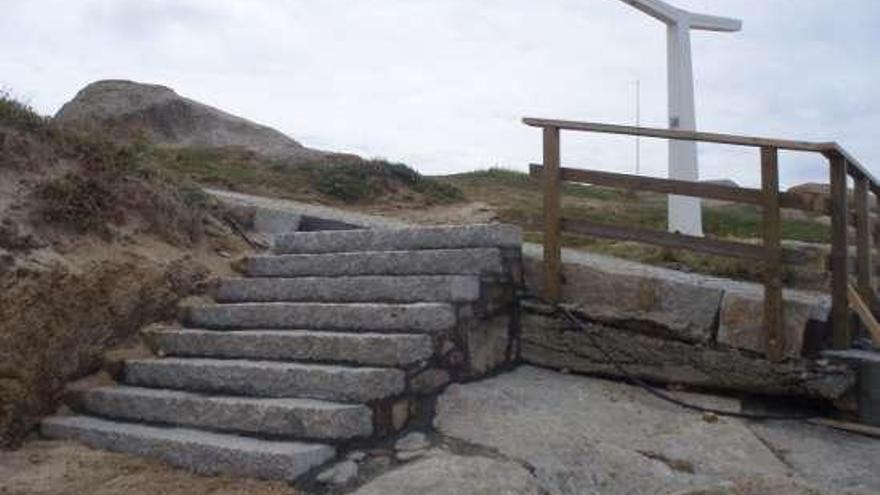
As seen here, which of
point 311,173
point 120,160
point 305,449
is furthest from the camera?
point 311,173

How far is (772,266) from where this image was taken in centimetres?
562

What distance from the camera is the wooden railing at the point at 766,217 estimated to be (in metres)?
5.64

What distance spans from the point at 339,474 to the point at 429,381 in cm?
98

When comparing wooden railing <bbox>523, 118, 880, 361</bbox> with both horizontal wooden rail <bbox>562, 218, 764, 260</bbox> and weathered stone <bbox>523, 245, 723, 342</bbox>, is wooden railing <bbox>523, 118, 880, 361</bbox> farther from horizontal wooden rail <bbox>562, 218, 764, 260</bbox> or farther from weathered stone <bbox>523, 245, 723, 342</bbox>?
weathered stone <bbox>523, 245, 723, 342</bbox>

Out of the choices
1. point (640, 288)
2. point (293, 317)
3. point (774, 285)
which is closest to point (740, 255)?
point (774, 285)

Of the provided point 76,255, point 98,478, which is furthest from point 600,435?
point 76,255

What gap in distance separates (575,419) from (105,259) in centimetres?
310

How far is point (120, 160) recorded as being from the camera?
6.80 meters

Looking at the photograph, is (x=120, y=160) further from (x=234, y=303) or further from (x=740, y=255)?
(x=740, y=255)

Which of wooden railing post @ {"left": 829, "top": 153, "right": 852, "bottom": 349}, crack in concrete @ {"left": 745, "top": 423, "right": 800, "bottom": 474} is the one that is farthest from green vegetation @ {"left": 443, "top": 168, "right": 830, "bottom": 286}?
crack in concrete @ {"left": 745, "top": 423, "right": 800, "bottom": 474}

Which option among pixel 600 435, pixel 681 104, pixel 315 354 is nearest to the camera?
pixel 600 435

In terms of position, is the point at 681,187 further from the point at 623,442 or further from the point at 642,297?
the point at 623,442

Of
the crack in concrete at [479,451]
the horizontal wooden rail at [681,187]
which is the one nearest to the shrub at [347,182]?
the horizontal wooden rail at [681,187]

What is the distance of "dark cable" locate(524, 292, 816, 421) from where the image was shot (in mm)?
5633
